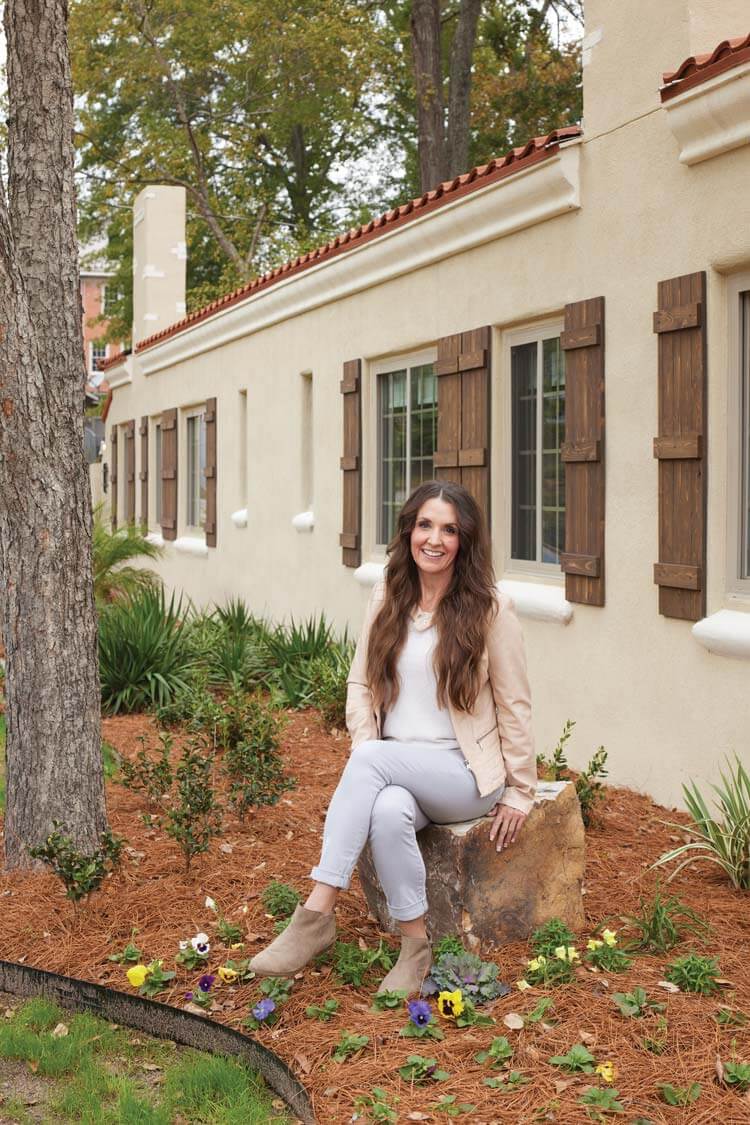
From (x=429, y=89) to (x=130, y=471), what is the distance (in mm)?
7485

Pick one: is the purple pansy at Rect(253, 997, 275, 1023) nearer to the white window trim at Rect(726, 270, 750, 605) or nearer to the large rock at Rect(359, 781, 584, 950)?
the large rock at Rect(359, 781, 584, 950)

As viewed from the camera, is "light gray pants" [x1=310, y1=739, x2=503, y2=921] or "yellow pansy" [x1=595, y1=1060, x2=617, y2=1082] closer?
"yellow pansy" [x1=595, y1=1060, x2=617, y2=1082]

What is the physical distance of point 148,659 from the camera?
995 centimetres

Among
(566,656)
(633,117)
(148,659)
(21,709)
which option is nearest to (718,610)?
(566,656)

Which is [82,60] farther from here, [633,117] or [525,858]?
[525,858]

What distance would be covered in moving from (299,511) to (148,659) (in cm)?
328

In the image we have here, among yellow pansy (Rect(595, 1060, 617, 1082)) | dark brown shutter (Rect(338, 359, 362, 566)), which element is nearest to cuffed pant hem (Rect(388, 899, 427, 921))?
yellow pansy (Rect(595, 1060, 617, 1082))

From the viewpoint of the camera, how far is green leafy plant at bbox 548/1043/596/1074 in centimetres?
384

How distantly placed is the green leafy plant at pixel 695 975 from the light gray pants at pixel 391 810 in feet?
2.92

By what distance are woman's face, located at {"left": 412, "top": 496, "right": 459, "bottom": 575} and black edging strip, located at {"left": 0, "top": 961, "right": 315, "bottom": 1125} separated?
5.60 feet

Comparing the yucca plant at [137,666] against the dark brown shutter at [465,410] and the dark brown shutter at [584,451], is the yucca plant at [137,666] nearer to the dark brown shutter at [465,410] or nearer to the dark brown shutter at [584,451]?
the dark brown shutter at [465,410]

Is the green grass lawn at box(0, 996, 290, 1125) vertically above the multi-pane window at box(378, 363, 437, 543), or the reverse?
the multi-pane window at box(378, 363, 437, 543)

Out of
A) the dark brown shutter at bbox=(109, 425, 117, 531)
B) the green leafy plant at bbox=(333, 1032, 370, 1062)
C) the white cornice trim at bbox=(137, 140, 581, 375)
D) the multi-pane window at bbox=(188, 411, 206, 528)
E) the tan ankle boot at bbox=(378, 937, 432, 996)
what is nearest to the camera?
the green leafy plant at bbox=(333, 1032, 370, 1062)

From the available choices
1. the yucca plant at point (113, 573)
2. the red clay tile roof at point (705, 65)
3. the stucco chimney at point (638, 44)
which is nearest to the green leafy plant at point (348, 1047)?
the red clay tile roof at point (705, 65)
